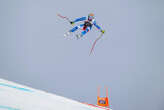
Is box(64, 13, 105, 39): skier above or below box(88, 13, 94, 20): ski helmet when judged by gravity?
below

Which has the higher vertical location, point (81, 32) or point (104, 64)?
point (81, 32)

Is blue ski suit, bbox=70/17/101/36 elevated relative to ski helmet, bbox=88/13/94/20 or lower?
lower

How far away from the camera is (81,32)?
1369 mm

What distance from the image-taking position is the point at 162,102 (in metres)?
1.53

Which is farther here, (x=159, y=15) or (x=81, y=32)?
(x=159, y=15)

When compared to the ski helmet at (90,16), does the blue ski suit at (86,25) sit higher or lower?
lower

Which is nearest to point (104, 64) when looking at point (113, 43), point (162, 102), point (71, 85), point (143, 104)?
point (113, 43)

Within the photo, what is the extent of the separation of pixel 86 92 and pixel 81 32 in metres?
0.43

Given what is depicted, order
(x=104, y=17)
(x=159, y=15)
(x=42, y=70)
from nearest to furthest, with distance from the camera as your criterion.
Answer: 1. (x=42, y=70)
2. (x=104, y=17)
3. (x=159, y=15)

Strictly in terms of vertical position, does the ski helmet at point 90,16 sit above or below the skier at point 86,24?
above

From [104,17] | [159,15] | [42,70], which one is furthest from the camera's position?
[159,15]

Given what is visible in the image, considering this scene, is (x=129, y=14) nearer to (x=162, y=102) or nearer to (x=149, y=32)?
(x=149, y=32)

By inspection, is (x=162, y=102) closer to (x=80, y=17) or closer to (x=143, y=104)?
(x=143, y=104)

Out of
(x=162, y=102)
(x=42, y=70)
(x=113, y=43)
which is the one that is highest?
(x=113, y=43)
